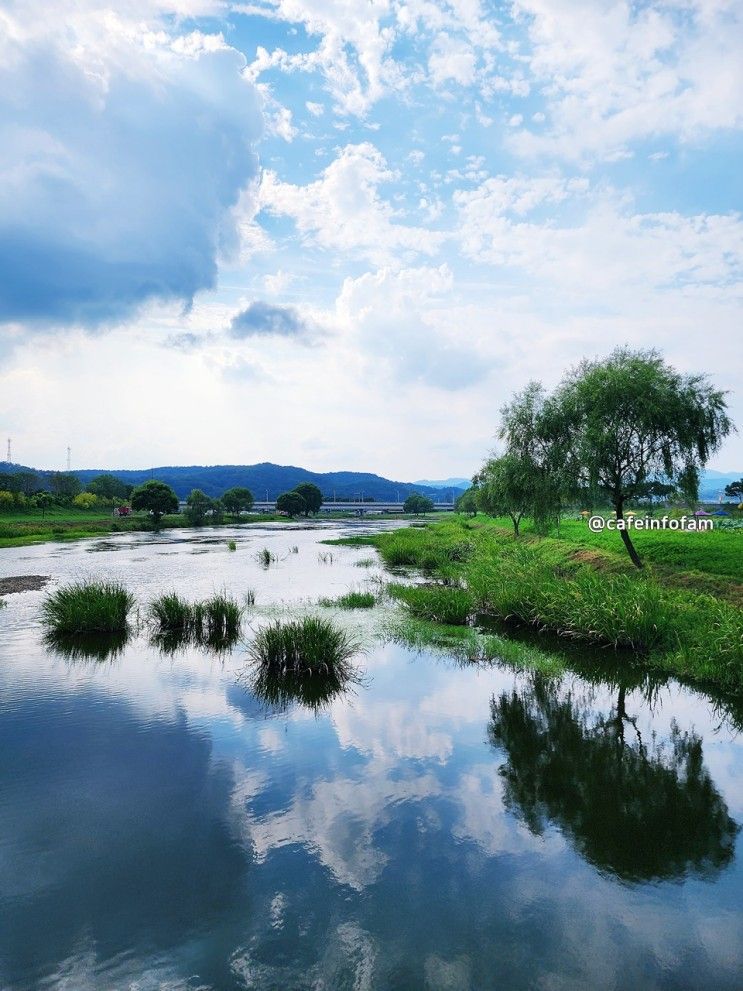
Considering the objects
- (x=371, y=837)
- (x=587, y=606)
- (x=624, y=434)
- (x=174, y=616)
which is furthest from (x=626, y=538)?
(x=371, y=837)

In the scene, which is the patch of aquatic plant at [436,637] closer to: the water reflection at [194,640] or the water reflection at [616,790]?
the water reflection at [616,790]

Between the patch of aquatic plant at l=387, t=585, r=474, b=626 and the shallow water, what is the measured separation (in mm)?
6899

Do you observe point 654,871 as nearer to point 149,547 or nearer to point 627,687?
point 627,687

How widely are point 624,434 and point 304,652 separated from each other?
1800cm

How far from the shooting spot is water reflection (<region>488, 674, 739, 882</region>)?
800 cm

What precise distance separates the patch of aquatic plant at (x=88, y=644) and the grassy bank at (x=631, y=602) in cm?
1108

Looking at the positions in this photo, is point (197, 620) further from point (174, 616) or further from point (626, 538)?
point (626, 538)

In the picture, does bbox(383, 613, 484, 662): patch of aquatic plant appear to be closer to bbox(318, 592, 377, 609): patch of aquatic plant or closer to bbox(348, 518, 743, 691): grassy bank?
bbox(348, 518, 743, 691): grassy bank

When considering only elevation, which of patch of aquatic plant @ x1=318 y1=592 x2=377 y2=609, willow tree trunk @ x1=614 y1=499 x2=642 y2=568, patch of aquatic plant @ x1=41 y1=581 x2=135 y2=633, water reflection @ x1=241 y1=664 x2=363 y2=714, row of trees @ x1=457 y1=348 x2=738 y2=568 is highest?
row of trees @ x1=457 y1=348 x2=738 y2=568

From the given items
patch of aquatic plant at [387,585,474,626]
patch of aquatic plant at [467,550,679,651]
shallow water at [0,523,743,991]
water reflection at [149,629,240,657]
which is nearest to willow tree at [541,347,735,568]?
patch of aquatic plant at [467,550,679,651]

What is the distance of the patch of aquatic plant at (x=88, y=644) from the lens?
1770 cm

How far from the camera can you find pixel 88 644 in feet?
62.5

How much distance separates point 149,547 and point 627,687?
55.0 metres

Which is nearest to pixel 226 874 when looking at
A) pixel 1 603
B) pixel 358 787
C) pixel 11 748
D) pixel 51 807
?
pixel 358 787
